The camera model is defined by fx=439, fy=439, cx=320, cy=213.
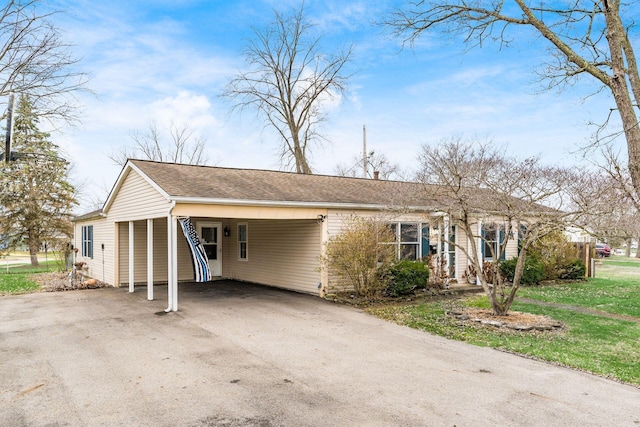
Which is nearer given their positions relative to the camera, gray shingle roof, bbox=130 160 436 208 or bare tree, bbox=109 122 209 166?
gray shingle roof, bbox=130 160 436 208

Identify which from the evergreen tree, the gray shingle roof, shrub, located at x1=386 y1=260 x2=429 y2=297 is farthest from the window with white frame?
the evergreen tree

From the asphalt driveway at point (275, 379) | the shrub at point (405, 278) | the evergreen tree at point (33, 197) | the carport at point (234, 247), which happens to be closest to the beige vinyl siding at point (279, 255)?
the carport at point (234, 247)

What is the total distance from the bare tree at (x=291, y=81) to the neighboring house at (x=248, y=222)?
13064 mm

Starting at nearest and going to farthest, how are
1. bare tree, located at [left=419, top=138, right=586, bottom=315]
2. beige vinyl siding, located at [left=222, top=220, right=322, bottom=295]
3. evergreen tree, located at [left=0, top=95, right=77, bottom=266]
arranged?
bare tree, located at [left=419, top=138, right=586, bottom=315] < beige vinyl siding, located at [left=222, top=220, right=322, bottom=295] < evergreen tree, located at [left=0, top=95, right=77, bottom=266]

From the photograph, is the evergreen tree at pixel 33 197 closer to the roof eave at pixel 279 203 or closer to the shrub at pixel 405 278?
the roof eave at pixel 279 203

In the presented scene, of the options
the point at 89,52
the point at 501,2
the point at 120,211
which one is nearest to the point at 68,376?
the point at 120,211

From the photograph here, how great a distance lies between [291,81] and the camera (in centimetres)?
2820

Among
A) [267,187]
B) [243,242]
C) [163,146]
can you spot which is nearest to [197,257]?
[267,187]

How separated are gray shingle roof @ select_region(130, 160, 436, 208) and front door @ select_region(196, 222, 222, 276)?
297 centimetres

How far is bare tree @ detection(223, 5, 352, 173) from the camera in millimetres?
27500

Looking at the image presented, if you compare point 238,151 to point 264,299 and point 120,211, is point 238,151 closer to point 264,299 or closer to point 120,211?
point 120,211

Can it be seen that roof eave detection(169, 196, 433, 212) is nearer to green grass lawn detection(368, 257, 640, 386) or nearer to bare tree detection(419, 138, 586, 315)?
bare tree detection(419, 138, 586, 315)

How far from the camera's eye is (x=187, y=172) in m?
12.4

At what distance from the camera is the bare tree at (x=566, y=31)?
9.26 m
